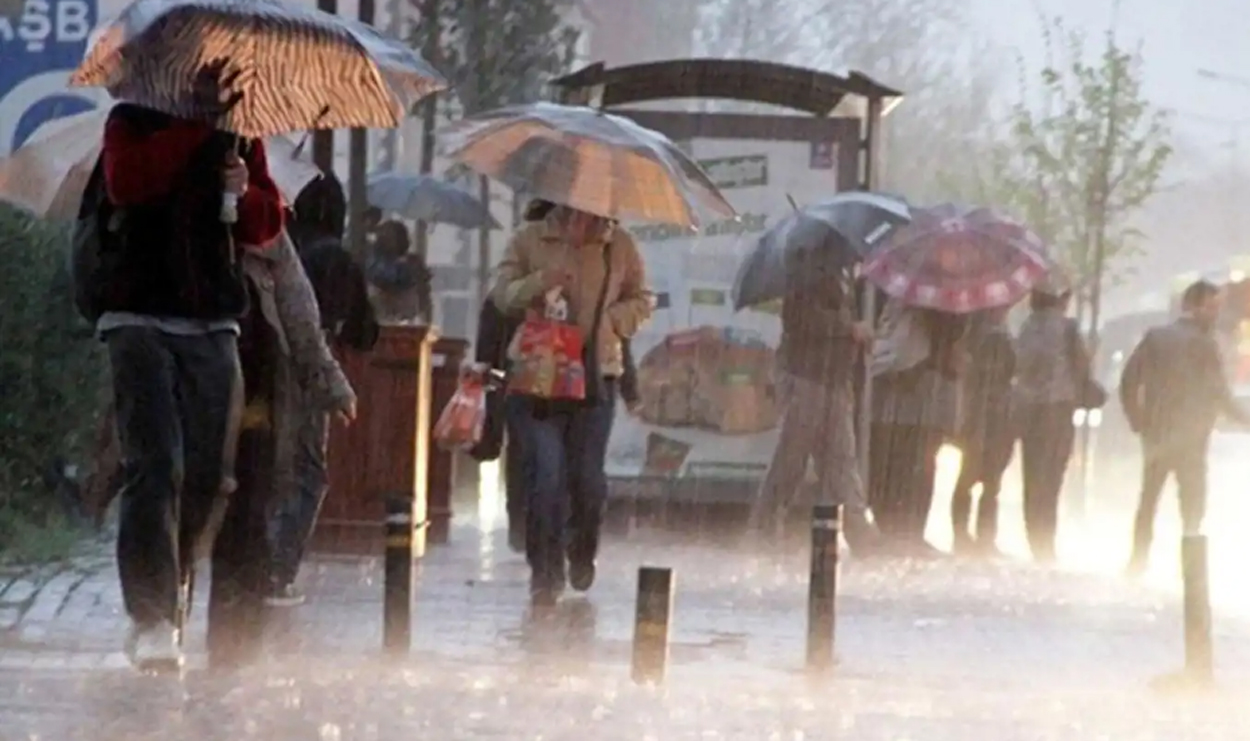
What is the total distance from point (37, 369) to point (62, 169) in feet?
7.32

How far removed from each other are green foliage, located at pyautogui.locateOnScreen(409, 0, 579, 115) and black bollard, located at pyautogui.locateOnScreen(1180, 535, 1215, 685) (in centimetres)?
1904

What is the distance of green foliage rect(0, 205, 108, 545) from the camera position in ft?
47.6

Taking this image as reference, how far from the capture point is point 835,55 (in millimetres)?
55969

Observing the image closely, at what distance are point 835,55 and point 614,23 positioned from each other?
22740 millimetres

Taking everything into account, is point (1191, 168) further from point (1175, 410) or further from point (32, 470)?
point (32, 470)

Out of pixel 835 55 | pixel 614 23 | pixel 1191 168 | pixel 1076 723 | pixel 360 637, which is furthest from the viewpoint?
pixel 614 23

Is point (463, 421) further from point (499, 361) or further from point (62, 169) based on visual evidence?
point (62, 169)

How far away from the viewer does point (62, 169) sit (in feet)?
41.7

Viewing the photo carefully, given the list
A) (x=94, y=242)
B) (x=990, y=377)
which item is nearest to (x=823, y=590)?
(x=94, y=242)

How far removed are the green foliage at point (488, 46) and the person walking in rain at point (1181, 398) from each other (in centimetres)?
1314

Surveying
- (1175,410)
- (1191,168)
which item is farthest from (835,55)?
(1175,410)

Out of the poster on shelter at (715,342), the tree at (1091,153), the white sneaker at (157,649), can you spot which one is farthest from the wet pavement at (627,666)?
the tree at (1091,153)

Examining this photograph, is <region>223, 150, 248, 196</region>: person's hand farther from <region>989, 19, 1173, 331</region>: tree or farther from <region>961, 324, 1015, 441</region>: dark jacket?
<region>989, 19, 1173, 331</region>: tree

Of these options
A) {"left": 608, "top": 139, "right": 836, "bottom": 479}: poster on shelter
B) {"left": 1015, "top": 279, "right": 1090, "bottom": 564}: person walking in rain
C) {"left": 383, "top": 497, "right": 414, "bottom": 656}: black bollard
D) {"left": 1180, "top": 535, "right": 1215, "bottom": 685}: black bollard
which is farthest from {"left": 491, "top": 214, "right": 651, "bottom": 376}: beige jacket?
{"left": 1015, "top": 279, "right": 1090, "bottom": 564}: person walking in rain
